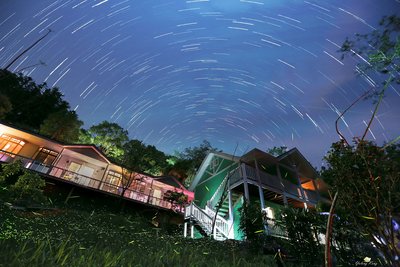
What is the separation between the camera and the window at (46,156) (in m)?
20.7

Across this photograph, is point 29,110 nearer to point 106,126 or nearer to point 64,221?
point 106,126

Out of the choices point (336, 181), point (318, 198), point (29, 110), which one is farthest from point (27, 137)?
point (318, 198)

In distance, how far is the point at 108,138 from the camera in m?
30.4

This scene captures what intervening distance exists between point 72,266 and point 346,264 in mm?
8358

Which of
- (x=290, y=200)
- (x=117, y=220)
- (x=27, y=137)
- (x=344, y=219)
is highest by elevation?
(x=27, y=137)

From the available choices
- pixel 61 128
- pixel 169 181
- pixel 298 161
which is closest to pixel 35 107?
pixel 61 128

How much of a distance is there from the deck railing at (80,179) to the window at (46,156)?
232 centimetres

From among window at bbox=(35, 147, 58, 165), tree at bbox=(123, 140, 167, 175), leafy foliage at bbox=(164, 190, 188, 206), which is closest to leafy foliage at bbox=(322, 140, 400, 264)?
leafy foliage at bbox=(164, 190, 188, 206)

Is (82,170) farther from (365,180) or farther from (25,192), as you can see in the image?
(365,180)

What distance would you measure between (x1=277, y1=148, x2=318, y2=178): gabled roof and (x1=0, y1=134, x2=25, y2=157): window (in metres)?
23.3

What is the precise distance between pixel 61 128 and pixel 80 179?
1340cm

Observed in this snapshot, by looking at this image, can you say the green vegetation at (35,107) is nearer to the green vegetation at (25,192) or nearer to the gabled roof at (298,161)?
the green vegetation at (25,192)

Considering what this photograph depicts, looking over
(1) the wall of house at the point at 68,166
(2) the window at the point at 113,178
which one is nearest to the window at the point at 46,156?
(1) the wall of house at the point at 68,166

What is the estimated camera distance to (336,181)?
666 cm
